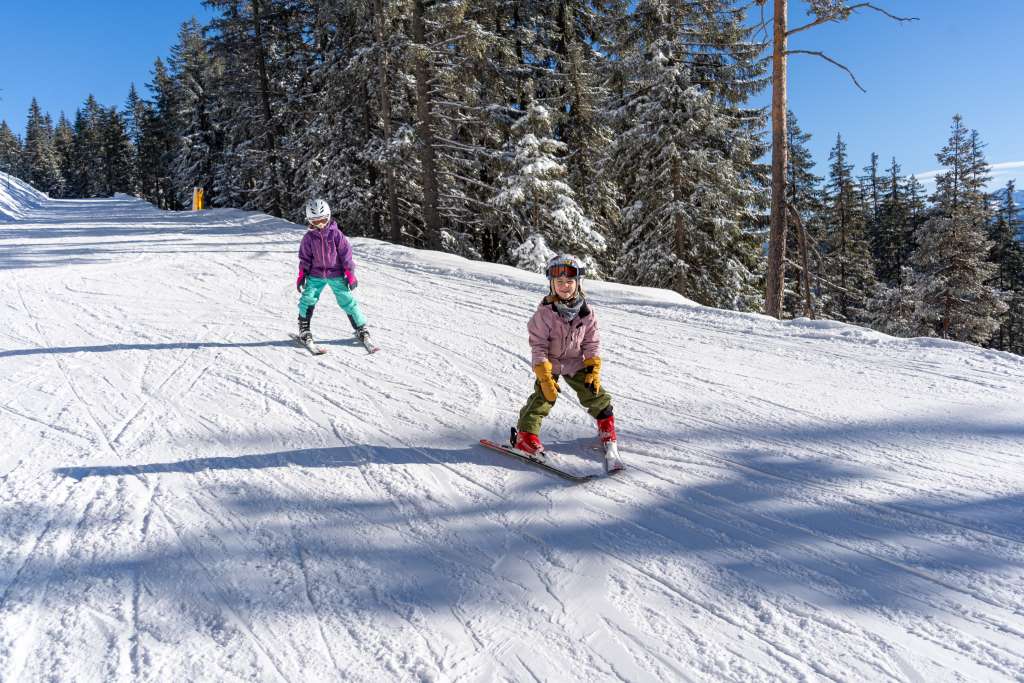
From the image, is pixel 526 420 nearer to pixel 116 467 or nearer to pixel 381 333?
pixel 116 467

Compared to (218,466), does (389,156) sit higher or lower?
higher

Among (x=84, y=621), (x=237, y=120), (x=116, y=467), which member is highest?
(x=237, y=120)

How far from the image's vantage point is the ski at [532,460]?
13.1 ft

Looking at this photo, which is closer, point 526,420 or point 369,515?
point 369,515

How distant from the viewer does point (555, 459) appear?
4387 millimetres

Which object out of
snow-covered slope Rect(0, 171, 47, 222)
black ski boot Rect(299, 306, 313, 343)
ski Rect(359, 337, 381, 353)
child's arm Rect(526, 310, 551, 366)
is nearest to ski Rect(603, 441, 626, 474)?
child's arm Rect(526, 310, 551, 366)

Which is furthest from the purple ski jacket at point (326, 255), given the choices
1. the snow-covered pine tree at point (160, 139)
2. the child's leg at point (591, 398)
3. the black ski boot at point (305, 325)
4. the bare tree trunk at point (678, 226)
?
the snow-covered pine tree at point (160, 139)

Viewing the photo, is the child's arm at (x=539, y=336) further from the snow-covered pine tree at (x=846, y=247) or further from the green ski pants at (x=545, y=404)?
the snow-covered pine tree at (x=846, y=247)

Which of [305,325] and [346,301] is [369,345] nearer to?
[346,301]

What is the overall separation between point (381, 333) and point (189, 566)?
16.1ft

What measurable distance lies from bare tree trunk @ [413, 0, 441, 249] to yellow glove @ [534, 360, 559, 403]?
44.3ft

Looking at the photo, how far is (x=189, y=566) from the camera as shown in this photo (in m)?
3.04


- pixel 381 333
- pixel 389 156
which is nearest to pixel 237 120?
pixel 389 156

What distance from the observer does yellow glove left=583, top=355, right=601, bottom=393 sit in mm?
4309
